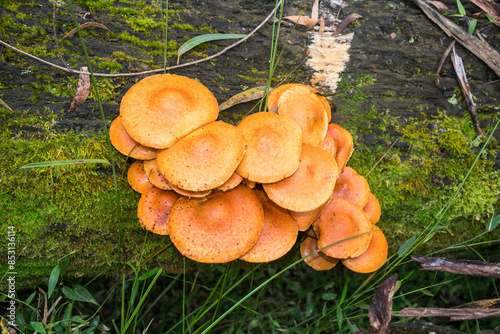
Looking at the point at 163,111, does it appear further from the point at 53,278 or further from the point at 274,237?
the point at 53,278

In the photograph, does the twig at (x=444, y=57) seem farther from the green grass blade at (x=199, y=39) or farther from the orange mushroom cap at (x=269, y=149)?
the green grass blade at (x=199, y=39)

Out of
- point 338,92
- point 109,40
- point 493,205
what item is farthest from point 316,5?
point 493,205

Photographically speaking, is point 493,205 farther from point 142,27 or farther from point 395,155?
point 142,27

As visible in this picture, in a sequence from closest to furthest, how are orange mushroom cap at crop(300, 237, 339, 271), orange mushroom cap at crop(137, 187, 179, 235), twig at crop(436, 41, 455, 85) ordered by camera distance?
orange mushroom cap at crop(137, 187, 179, 235) → orange mushroom cap at crop(300, 237, 339, 271) → twig at crop(436, 41, 455, 85)

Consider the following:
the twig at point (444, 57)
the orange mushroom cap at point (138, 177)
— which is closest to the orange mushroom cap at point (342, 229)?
the orange mushroom cap at point (138, 177)

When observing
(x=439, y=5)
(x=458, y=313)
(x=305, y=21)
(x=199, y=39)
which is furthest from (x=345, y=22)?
(x=458, y=313)

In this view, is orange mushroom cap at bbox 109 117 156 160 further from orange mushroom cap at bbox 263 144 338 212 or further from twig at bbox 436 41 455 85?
twig at bbox 436 41 455 85

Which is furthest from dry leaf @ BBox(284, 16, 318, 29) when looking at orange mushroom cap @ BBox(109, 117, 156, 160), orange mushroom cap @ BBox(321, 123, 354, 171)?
orange mushroom cap @ BBox(109, 117, 156, 160)
